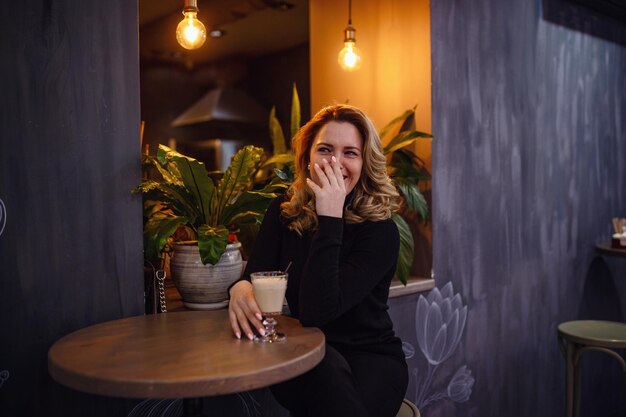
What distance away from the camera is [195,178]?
2.01m

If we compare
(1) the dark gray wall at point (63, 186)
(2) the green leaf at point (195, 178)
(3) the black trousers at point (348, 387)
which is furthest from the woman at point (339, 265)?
(1) the dark gray wall at point (63, 186)

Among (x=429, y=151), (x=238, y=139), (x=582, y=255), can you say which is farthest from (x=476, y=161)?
(x=238, y=139)

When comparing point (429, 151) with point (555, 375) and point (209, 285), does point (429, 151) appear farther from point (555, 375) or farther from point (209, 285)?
point (555, 375)

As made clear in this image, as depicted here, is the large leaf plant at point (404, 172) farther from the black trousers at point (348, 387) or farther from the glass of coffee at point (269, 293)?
the glass of coffee at point (269, 293)

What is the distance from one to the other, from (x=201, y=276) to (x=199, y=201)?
0.28m

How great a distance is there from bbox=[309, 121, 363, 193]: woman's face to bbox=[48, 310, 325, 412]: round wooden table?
1.75 feet

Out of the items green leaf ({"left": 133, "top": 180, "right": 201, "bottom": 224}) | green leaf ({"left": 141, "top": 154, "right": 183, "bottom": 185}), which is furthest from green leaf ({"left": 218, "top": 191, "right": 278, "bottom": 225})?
green leaf ({"left": 141, "top": 154, "right": 183, "bottom": 185})

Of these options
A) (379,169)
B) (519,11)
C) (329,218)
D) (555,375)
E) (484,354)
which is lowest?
(555,375)

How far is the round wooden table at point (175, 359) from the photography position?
3.87ft

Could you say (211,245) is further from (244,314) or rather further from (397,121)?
(397,121)

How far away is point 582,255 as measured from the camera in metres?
3.73

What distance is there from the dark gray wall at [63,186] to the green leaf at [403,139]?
1.25 m

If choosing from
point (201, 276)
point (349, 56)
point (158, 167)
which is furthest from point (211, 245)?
point (349, 56)

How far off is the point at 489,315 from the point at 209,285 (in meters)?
1.75
